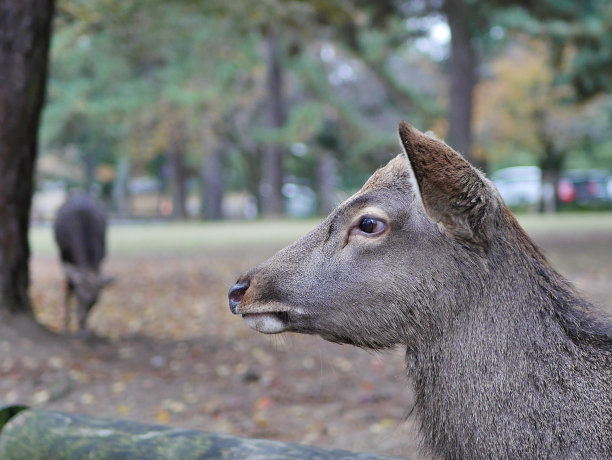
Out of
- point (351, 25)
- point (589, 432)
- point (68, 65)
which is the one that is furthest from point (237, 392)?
point (68, 65)

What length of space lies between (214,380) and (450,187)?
505 cm

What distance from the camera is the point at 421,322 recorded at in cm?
248

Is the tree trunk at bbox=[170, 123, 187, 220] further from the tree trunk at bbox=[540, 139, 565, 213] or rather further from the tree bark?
the tree trunk at bbox=[540, 139, 565, 213]

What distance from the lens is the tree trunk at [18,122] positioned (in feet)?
22.1

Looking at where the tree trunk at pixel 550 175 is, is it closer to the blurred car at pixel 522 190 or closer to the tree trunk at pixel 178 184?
the blurred car at pixel 522 190

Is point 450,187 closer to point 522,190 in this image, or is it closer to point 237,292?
point 237,292

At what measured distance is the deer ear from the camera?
2297mm

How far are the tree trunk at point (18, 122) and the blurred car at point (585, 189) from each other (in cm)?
3279

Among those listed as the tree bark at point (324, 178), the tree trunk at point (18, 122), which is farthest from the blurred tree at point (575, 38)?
the tree bark at point (324, 178)

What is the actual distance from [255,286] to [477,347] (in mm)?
800

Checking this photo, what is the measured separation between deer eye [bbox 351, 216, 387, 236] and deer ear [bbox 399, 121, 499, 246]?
0.70 feet

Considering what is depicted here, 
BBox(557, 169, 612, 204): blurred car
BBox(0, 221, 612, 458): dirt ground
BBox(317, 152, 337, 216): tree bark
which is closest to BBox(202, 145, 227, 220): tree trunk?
BBox(317, 152, 337, 216): tree bark

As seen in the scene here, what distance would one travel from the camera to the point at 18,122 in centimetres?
687

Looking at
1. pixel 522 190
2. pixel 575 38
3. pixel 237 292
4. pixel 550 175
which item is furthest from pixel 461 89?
pixel 522 190
